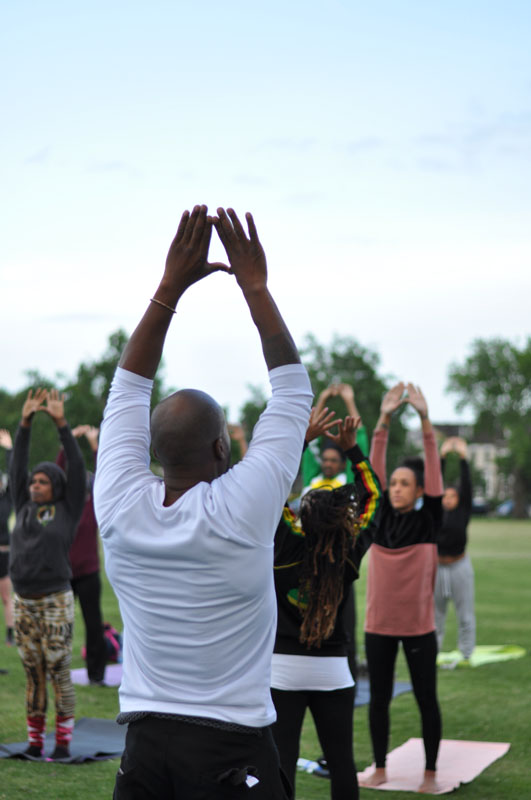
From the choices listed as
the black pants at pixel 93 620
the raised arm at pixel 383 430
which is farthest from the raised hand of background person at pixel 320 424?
the black pants at pixel 93 620

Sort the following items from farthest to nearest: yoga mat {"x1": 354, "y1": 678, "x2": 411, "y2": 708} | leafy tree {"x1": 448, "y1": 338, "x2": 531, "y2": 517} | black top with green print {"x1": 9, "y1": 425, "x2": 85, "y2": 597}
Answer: leafy tree {"x1": 448, "y1": 338, "x2": 531, "y2": 517}, yoga mat {"x1": 354, "y1": 678, "x2": 411, "y2": 708}, black top with green print {"x1": 9, "y1": 425, "x2": 85, "y2": 597}

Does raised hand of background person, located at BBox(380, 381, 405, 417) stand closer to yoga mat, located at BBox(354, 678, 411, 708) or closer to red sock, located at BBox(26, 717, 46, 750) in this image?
red sock, located at BBox(26, 717, 46, 750)

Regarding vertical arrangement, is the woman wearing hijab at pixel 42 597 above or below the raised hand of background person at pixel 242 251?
below

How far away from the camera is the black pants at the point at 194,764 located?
2535mm

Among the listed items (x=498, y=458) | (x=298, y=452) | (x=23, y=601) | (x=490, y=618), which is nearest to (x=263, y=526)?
(x=298, y=452)

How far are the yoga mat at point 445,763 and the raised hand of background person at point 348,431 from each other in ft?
9.47

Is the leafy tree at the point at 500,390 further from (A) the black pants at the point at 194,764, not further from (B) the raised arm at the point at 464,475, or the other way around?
(A) the black pants at the point at 194,764

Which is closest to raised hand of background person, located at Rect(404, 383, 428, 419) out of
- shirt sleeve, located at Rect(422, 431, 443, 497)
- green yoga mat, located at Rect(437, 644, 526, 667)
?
shirt sleeve, located at Rect(422, 431, 443, 497)

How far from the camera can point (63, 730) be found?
23.5 ft

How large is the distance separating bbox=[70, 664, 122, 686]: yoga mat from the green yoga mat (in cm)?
381

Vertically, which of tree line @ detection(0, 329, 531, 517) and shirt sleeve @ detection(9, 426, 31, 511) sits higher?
tree line @ detection(0, 329, 531, 517)

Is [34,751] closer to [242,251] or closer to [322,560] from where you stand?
[322,560]

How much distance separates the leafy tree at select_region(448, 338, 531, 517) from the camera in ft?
292

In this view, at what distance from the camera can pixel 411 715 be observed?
8914mm
